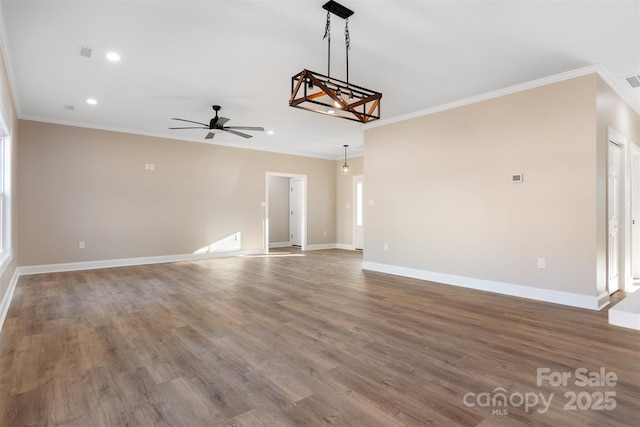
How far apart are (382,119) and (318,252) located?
425cm

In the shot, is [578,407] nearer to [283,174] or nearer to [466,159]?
[466,159]

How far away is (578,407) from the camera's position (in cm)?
191

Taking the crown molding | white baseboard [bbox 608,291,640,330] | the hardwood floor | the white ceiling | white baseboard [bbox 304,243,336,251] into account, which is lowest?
the hardwood floor

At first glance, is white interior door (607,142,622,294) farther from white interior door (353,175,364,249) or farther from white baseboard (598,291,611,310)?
white interior door (353,175,364,249)

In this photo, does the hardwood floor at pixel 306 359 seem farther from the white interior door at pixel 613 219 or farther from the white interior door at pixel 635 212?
the white interior door at pixel 635 212

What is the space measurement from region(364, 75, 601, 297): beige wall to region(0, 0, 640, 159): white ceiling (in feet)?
1.41

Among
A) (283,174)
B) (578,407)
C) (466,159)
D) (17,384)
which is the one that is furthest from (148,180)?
(578,407)

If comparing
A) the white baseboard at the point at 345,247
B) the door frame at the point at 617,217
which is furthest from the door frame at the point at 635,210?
the white baseboard at the point at 345,247

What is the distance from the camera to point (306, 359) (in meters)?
2.52

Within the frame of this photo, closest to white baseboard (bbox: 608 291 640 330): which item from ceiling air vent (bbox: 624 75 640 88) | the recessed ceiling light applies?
ceiling air vent (bbox: 624 75 640 88)

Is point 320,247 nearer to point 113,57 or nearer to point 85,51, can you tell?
point 113,57

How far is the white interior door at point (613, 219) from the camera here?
161 inches

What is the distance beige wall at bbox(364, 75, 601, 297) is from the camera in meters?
3.87

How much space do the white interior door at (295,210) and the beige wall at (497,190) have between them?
4.37 meters
